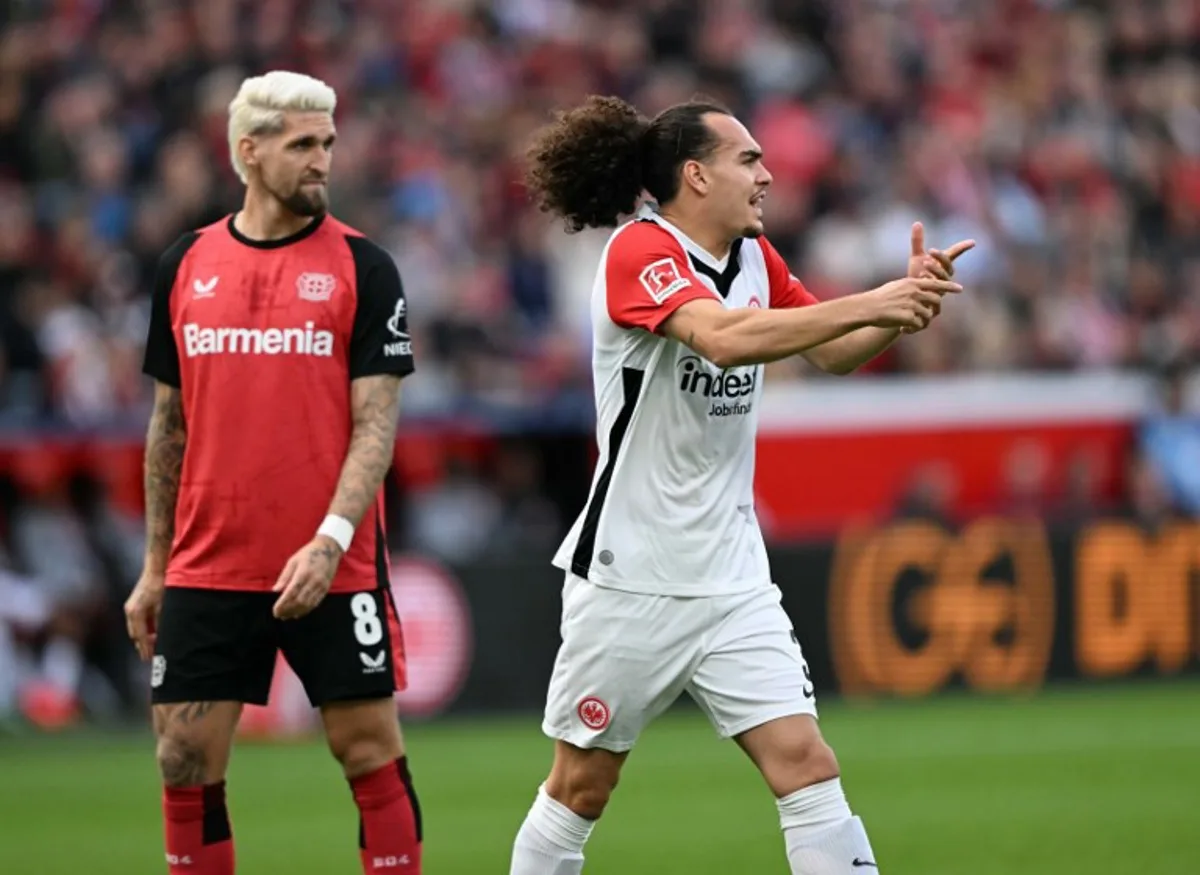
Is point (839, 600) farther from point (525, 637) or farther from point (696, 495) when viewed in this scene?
point (696, 495)

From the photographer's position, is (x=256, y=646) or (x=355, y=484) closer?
(x=355, y=484)

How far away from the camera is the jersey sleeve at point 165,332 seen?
7.17 metres

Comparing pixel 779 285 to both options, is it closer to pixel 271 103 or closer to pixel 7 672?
pixel 271 103

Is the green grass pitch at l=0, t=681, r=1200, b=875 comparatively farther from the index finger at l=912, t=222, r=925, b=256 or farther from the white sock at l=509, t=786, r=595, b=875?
the index finger at l=912, t=222, r=925, b=256

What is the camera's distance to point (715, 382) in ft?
22.1

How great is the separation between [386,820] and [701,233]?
6.52 ft

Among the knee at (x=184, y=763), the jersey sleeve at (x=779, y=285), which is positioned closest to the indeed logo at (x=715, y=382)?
the jersey sleeve at (x=779, y=285)

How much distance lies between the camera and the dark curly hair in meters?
6.83

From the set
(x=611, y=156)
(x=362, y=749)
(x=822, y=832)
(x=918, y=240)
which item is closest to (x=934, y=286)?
(x=918, y=240)

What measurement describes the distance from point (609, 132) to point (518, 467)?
400 inches

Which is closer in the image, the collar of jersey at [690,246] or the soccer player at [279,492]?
the collar of jersey at [690,246]

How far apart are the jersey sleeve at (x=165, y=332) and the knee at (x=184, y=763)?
1.11 metres

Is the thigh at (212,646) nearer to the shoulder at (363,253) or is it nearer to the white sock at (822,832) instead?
the shoulder at (363,253)

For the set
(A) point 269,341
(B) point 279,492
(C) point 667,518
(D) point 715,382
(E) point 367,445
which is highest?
(A) point 269,341
